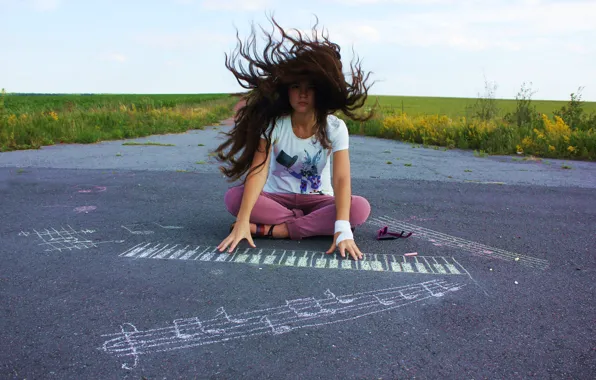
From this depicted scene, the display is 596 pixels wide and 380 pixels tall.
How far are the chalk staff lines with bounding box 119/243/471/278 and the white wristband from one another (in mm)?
121

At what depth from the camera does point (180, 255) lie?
9.85 feet

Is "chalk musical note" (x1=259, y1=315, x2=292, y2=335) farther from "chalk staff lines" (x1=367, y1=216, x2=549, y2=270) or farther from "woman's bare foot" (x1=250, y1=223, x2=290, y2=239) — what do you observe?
"chalk staff lines" (x1=367, y1=216, x2=549, y2=270)

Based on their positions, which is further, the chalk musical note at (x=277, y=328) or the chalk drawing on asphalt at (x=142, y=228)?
the chalk drawing on asphalt at (x=142, y=228)

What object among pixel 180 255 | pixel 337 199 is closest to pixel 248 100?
pixel 337 199

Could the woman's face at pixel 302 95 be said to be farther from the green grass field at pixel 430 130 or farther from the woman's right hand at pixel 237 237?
the green grass field at pixel 430 130

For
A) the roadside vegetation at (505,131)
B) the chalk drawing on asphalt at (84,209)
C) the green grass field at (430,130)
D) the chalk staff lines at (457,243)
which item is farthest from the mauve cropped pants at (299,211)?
the green grass field at (430,130)

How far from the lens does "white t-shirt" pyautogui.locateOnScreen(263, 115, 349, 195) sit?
3.27m

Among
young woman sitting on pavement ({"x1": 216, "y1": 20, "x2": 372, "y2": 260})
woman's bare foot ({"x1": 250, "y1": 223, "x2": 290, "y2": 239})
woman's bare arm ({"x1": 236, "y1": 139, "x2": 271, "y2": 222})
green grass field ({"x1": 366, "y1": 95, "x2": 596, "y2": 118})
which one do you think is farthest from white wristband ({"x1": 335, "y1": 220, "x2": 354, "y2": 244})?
green grass field ({"x1": 366, "y1": 95, "x2": 596, "y2": 118})

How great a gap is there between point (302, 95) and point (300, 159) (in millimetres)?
431

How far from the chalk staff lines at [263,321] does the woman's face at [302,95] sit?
1.18 meters

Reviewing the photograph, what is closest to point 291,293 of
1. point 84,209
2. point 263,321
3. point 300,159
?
point 263,321

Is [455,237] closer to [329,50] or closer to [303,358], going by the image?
[329,50]

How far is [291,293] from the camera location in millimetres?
2436

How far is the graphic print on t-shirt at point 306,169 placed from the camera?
10.9ft
